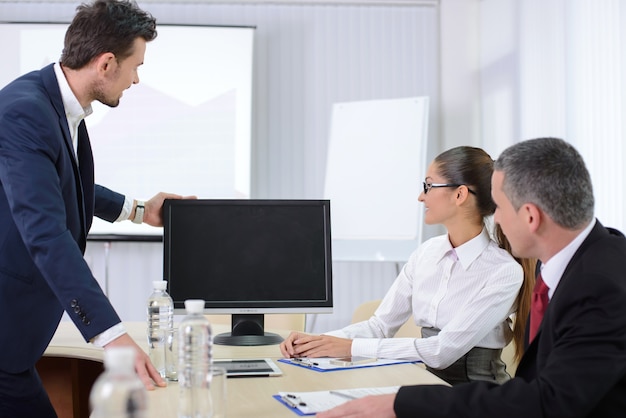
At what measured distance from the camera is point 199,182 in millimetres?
4867

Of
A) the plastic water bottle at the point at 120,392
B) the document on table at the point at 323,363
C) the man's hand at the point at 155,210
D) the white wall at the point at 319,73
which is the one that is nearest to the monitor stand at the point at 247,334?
the document on table at the point at 323,363

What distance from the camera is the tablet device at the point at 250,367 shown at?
189cm

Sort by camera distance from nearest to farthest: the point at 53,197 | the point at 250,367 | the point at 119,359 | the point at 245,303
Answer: the point at 119,359, the point at 53,197, the point at 250,367, the point at 245,303

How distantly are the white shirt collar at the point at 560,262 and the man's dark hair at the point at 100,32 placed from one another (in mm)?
1261

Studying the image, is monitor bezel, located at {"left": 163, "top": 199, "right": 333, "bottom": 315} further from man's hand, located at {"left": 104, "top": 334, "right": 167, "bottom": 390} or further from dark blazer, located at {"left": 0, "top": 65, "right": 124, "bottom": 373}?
man's hand, located at {"left": 104, "top": 334, "right": 167, "bottom": 390}

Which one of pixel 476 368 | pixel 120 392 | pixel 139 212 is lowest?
pixel 476 368

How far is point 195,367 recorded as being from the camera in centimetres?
138

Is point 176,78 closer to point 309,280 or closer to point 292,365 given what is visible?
point 309,280

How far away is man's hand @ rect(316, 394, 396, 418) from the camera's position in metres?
1.41

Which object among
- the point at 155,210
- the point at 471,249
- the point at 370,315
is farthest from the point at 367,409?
the point at 370,315

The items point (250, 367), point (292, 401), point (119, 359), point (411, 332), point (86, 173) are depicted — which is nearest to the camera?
point (119, 359)

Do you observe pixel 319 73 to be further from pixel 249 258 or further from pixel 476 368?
pixel 476 368

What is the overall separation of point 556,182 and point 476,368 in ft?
2.99

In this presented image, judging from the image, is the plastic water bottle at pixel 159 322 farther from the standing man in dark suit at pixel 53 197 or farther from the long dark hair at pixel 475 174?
the long dark hair at pixel 475 174
